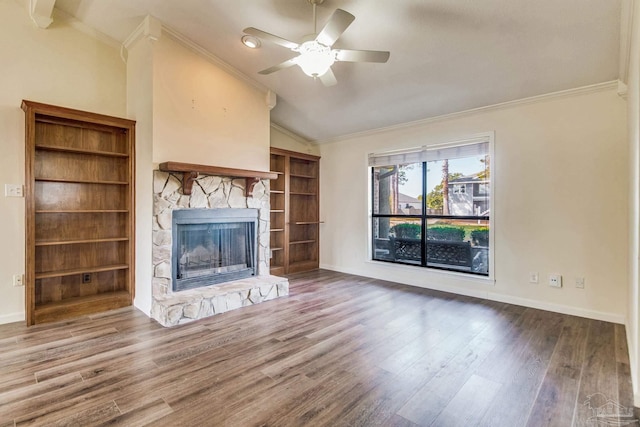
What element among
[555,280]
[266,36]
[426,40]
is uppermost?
[426,40]

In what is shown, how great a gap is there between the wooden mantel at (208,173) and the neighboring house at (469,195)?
2.61 metres

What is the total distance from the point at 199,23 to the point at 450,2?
2.53 metres

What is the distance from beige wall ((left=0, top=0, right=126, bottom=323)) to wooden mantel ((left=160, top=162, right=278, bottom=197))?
1444mm

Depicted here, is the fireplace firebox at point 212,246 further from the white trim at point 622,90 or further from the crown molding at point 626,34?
the white trim at point 622,90

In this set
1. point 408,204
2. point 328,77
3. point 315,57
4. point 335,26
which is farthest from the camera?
point 408,204

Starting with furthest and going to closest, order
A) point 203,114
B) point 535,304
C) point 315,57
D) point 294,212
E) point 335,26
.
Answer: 1. point 294,212
2. point 203,114
3. point 535,304
4. point 315,57
5. point 335,26

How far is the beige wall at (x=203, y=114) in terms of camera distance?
3.47 m

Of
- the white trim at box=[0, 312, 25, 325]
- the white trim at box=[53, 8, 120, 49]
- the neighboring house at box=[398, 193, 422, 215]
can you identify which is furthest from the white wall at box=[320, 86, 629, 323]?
the white trim at box=[0, 312, 25, 325]

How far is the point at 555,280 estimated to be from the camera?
3.58 metres

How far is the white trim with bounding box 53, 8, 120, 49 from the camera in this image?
135 inches

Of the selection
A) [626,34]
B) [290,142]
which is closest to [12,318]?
[290,142]

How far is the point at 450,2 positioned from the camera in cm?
258

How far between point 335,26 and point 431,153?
2.81 meters

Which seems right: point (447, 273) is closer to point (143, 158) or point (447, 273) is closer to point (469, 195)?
point (469, 195)
